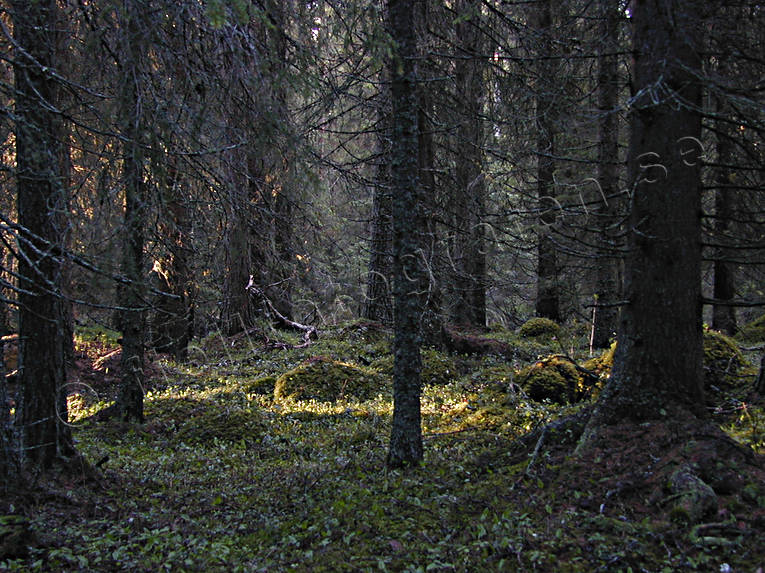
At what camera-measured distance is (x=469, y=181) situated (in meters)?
15.2

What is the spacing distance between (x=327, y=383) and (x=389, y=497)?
5.77 m

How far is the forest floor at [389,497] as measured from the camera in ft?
13.2

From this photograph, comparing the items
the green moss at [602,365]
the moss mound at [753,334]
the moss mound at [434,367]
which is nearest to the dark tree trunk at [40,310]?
the moss mound at [434,367]

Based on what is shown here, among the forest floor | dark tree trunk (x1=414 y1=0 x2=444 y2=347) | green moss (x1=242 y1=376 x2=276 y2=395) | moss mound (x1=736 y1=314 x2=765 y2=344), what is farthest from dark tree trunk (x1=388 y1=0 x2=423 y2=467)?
moss mound (x1=736 y1=314 x2=765 y2=344)

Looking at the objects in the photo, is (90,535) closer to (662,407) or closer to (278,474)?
(278,474)

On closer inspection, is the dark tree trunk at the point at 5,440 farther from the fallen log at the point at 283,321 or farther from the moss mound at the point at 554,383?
the fallen log at the point at 283,321

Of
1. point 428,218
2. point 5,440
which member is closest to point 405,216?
point 428,218

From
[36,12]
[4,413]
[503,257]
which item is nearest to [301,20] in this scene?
[36,12]

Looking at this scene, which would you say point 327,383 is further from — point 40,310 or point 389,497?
point 40,310

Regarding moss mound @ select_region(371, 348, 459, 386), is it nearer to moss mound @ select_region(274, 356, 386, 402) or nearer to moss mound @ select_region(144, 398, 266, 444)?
moss mound @ select_region(274, 356, 386, 402)

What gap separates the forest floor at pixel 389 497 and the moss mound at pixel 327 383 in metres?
1.29

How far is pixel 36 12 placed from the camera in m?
5.41

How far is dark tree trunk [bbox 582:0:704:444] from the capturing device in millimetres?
5156

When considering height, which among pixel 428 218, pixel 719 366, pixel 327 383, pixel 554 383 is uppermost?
pixel 428 218
